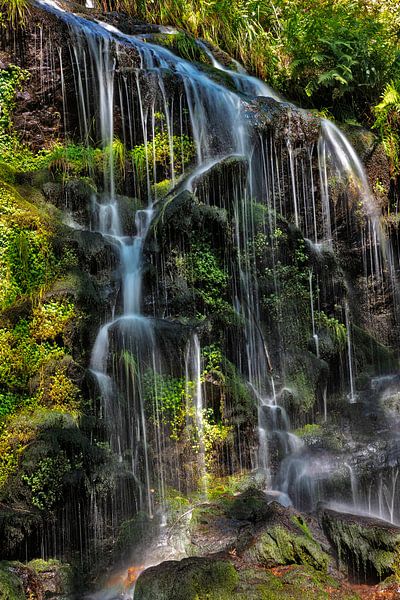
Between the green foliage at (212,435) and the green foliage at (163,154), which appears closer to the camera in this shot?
the green foliage at (212,435)

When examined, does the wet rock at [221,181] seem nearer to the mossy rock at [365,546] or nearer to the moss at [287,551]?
the mossy rock at [365,546]

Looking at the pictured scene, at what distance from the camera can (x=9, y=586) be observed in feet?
16.1

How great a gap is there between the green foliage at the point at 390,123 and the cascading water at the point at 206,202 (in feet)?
4.26

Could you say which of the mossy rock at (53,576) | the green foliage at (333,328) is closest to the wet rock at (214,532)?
the mossy rock at (53,576)

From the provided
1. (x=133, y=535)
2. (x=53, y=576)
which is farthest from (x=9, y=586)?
(x=133, y=535)

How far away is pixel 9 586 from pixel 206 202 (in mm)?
7199

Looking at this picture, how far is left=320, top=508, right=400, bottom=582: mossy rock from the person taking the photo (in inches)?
225

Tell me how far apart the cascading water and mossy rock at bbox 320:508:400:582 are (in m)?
1.42

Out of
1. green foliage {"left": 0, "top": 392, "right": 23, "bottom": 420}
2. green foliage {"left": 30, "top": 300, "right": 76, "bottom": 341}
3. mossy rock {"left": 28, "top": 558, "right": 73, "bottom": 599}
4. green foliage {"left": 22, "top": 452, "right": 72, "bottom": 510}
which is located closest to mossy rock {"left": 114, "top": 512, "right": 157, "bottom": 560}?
mossy rock {"left": 28, "top": 558, "right": 73, "bottom": 599}

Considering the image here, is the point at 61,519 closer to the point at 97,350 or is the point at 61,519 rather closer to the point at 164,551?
the point at 164,551

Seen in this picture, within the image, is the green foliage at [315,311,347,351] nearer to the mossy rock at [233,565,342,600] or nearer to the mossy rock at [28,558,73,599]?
the mossy rock at [233,565,342,600]

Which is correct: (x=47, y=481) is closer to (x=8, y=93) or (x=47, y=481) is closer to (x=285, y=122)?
(x=8, y=93)

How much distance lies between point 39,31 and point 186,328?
6773 millimetres

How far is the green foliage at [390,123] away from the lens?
13.5m
